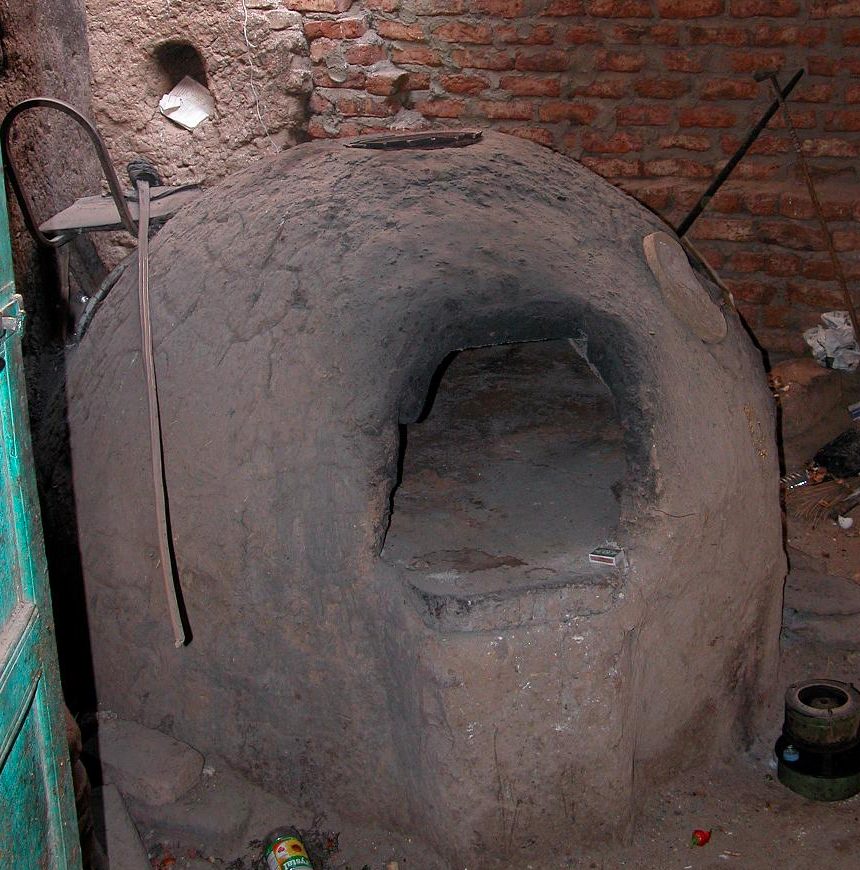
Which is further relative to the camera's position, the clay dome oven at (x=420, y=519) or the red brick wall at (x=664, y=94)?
the red brick wall at (x=664, y=94)

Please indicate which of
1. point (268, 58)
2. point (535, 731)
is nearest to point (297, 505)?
point (535, 731)

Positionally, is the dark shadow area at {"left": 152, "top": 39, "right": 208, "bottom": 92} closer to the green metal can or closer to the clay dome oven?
the clay dome oven

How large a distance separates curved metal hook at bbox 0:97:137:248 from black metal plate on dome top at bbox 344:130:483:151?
690 mm

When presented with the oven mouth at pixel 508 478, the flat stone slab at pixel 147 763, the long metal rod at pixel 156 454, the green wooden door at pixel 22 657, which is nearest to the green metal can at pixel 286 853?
the flat stone slab at pixel 147 763

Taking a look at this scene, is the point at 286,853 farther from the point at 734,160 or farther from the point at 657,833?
the point at 734,160

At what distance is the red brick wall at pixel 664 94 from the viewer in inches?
187

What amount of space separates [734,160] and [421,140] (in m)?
2.54

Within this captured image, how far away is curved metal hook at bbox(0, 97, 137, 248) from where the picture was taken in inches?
115

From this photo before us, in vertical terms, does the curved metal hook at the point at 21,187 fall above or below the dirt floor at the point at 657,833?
above

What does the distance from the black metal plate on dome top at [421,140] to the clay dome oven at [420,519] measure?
57mm

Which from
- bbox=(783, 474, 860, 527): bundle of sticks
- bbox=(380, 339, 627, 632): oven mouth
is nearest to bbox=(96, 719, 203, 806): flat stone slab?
bbox=(380, 339, 627, 632): oven mouth

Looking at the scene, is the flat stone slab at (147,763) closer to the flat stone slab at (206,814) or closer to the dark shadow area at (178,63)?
the flat stone slab at (206,814)

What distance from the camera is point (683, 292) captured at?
272cm

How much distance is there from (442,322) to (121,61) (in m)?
3.51
